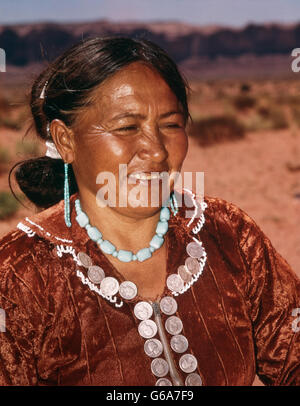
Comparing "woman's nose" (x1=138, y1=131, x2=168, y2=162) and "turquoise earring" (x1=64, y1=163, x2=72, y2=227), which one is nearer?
"woman's nose" (x1=138, y1=131, x2=168, y2=162)

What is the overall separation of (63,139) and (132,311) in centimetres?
72

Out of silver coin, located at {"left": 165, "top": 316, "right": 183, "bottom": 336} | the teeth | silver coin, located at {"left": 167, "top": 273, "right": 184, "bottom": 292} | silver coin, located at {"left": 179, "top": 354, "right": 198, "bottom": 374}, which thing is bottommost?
silver coin, located at {"left": 179, "top": 354, "right": 198, "bottom": 374}

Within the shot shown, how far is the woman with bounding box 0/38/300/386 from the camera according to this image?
5.66 ft

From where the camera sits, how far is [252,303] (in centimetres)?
208

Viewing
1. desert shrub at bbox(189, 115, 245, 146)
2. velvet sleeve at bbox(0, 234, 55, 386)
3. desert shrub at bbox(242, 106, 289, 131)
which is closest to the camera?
velvet sleeve at bbox(0, 234, 55, 386)

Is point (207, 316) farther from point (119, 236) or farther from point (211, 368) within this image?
point (119, 236)

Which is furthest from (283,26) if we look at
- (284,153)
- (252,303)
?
(252,303)

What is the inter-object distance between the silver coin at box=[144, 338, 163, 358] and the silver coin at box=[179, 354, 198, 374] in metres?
0.09

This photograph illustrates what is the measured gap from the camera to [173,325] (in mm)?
1844

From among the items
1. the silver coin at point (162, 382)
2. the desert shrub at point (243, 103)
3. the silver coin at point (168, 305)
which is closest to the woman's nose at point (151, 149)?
the silver coin at point (168, 305)

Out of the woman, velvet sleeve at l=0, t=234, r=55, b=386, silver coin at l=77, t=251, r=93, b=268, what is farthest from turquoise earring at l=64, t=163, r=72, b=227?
velvet sleeve at l=0, t=234, r=55, b=386

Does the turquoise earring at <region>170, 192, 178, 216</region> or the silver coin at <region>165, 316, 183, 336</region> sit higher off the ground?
the turquoise earring at <region>170, 192, 178, 216</region>

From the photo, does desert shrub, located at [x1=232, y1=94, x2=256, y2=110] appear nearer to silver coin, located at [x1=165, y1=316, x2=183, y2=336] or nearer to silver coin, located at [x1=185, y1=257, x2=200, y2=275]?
silver coin, located at [x1=185, y1=257, x2=200, y2=275]
